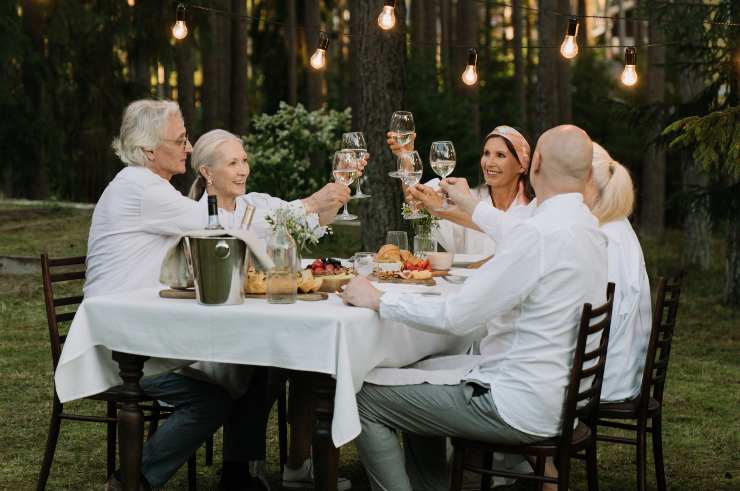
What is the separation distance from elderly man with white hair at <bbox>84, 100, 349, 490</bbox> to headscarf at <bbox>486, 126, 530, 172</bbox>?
118 centimetres

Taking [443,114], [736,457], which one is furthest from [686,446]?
[443,114]

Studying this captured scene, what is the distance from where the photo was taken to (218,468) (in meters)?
5.54

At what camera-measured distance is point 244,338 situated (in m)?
3.83

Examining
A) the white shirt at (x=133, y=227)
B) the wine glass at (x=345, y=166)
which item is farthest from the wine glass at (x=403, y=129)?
the white shirt at (x=133, y=227)

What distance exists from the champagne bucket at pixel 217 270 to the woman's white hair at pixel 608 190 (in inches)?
60.1

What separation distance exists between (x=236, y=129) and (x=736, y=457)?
13924 millimetres

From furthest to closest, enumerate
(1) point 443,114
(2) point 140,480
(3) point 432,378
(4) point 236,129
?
(4) point 236,129 < (1) point 443,114 < (2) point 140,480 < (3) point 432,378

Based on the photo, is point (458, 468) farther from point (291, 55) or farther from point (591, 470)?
point (291, 55)

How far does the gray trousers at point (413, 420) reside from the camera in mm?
3773

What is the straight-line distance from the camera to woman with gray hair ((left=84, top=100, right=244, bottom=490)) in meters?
4.45

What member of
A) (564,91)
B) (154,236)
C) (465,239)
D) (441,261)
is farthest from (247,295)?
(564,91)

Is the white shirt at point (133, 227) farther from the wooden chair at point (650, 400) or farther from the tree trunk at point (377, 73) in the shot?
the tree trunk at point (377, 73)

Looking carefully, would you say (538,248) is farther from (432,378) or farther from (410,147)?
(410,147)

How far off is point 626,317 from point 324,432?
1.36m
